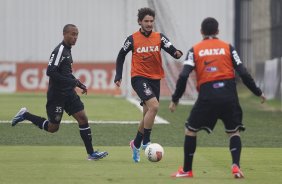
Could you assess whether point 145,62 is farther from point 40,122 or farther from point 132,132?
point 132,132

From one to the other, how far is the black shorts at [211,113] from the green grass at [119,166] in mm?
681

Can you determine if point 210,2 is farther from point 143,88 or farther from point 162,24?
point 143,88

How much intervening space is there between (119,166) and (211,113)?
220 cm

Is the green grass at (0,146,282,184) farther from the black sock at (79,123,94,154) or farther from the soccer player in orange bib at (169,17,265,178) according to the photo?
the soccer player in orange bib at (169,17,265,178)

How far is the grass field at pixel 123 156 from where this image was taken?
12133mm

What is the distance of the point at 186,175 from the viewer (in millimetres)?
12031

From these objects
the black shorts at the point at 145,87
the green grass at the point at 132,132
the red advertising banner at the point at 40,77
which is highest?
the black shorts at the point at 145,87

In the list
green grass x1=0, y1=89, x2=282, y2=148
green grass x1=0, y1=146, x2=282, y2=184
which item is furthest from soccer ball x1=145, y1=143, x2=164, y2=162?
green grass x1=0, y1=89, x2=282, y2=148

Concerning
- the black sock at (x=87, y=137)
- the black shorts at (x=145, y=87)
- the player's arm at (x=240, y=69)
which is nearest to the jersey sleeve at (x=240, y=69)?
the player's arm at (x=240, y=69)

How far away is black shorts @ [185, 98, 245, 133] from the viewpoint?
38.9 feet

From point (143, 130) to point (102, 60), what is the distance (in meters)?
31.1

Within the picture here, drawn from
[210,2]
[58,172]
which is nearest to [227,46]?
[58,172]

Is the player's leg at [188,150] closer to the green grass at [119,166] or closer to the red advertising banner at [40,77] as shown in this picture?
the green grass at [119,166]

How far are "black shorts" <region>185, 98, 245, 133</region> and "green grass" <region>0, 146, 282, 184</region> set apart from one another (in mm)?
681
